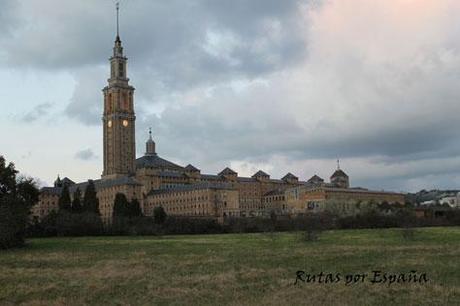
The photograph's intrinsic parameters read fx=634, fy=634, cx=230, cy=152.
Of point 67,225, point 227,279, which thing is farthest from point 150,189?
point 227,279

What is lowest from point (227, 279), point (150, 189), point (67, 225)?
point (227, 279)

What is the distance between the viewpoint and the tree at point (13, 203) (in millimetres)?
45781

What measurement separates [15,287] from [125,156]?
566ft

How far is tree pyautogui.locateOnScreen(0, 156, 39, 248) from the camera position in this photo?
4578cm

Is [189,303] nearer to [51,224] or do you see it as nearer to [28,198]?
[28,198]

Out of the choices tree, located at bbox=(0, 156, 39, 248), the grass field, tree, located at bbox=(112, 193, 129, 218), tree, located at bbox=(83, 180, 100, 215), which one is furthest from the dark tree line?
the grass field

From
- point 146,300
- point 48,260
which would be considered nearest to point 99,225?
point 48,260

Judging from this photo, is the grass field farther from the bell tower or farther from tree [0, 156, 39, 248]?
the bell tower

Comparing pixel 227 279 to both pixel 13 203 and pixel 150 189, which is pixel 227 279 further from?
pixel 150 189

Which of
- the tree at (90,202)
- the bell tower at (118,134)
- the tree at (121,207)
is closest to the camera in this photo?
the tree at (90,202)

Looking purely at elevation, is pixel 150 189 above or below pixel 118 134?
below

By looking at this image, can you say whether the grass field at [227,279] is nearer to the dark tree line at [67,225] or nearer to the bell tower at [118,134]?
the dark tree line at [67,225]

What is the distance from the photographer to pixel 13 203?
4991 cm

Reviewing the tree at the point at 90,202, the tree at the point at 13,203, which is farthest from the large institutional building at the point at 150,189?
the tree at the point at 13,203
